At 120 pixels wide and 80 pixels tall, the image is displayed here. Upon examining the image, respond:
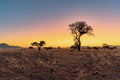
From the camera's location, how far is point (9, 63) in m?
34.8

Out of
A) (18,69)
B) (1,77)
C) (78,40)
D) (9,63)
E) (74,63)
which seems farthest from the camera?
(78,40)

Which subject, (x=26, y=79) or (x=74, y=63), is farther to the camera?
(x=74, y=63)

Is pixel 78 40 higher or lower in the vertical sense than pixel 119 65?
higher

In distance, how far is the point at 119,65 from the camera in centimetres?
3653

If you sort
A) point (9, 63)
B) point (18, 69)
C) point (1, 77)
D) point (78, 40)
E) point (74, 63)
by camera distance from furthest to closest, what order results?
point (78, 40) < point (74, 63) < point (9, 63) < point (18, 69) < point (1, 77)

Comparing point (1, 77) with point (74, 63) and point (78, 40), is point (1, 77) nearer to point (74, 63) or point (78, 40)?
point (74, 63)

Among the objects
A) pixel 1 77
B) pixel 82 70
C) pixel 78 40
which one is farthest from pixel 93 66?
pixel 78 40

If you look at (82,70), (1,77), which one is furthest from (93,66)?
(1,77)

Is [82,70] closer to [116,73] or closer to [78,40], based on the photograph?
[116,73]

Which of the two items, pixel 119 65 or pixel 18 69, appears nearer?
pixel 18 69

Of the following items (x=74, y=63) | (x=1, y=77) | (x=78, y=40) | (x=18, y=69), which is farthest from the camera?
(x=78, y=40)

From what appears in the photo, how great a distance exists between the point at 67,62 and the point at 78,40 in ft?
99.3

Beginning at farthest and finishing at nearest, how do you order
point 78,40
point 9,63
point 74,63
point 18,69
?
1. point 78,40
2. point 74,63
3. point 9,63
4. point 18,69

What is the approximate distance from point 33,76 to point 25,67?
330 cm
